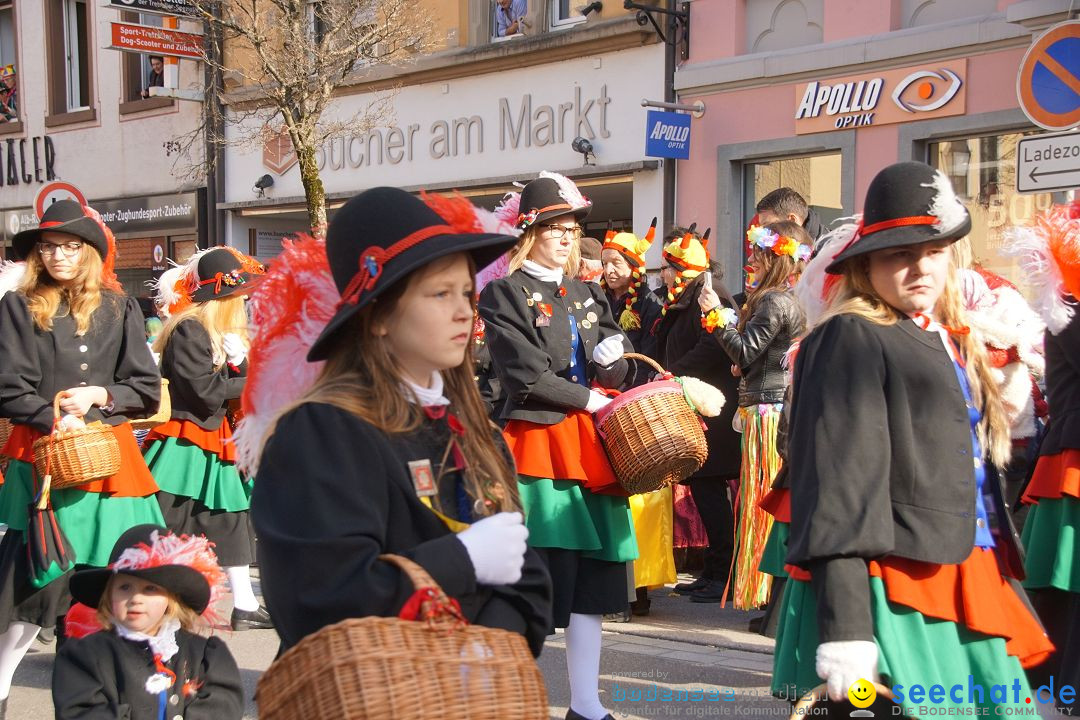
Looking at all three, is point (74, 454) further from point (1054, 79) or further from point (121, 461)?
point (1054, 79)

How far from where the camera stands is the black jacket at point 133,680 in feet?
13.0

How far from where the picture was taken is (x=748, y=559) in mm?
7043

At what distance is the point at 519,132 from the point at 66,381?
33.5 feet

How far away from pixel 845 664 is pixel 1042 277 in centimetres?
236

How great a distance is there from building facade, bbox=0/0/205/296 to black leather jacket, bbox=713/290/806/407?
1388 centimetres

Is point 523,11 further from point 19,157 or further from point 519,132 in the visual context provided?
point 19,157

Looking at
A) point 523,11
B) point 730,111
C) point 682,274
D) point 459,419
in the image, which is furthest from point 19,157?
point 459,419

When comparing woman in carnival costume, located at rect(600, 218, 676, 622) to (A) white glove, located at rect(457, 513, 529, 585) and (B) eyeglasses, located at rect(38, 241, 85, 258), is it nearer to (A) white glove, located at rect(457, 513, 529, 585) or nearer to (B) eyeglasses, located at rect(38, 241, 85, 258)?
(B) eyeglasses, located at rect(38, 241, 85, 258)

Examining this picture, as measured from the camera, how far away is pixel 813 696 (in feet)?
9.51

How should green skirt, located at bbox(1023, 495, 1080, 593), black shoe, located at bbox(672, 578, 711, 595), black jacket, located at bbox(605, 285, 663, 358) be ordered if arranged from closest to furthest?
green skirt, located at bbox(1023, 495, 1080, 593)
black shoe, located at bbox(672, 578, 711, 595)
black jacket, located at bbox(605, 285, 663, 358)

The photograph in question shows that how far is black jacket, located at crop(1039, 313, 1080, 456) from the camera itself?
4.65 meters

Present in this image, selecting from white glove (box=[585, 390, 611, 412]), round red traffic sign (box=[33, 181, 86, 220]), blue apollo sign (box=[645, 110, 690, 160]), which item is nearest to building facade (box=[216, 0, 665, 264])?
blue apollo sign (box=[645, 110, 690, 160])

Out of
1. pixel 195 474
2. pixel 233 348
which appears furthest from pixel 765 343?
pixel 195 474

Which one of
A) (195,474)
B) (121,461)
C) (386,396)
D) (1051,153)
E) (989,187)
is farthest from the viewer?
(989,187)
